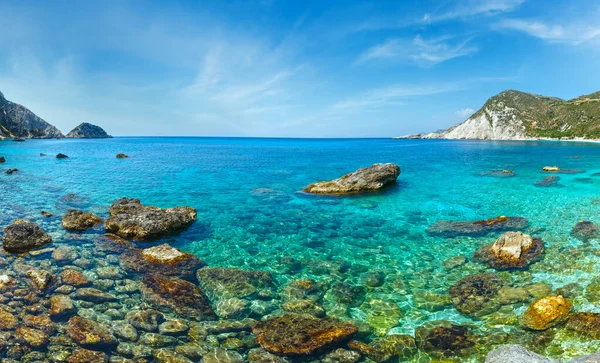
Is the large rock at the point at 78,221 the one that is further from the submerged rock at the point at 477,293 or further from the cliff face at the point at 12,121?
the cliff face at the point at 12,121

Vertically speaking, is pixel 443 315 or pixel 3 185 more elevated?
pixel 3 185

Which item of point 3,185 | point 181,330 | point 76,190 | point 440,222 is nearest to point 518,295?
point 440,222

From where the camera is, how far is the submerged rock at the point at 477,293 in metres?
Answer: 12.0

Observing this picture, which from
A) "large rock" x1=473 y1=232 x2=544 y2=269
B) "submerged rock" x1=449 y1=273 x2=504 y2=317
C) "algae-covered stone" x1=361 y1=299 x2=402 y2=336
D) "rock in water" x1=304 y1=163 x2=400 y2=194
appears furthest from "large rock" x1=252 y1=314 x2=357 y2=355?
"rock in water" x1=304 y1=163 x2=400 y2=194

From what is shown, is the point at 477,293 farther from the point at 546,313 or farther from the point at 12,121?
the point at 12,121

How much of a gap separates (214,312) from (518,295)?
1200 centimetres

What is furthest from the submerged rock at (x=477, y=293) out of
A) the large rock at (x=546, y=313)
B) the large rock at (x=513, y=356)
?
the large rock at (x=513, y=356)

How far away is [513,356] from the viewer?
8461 mm

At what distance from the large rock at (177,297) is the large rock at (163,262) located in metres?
0.91

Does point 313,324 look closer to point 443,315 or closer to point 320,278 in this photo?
point 320,278

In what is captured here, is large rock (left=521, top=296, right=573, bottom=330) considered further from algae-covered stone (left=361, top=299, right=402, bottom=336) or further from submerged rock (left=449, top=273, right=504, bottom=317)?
algae-covered stone (left=361, top=299, right=402, bottom=336)

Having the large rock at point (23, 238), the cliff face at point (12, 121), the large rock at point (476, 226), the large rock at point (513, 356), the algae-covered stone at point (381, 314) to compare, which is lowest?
the algae-covered stone at point (381, 314)

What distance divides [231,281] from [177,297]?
2401 mm

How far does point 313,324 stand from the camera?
10875 mm
